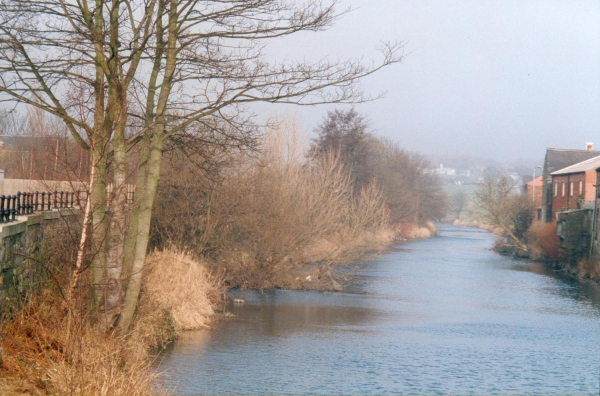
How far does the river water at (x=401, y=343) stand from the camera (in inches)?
586

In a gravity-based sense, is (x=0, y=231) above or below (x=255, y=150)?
below

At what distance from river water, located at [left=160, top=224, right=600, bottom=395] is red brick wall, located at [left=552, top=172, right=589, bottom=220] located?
1647cm

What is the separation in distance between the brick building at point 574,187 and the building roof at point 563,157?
2.54 meters

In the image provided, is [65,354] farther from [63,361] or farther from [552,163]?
[552,163]

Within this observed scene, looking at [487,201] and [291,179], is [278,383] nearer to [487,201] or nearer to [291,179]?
[291,179]

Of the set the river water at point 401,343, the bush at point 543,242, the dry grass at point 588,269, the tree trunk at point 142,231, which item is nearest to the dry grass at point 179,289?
the river water at point 401,343

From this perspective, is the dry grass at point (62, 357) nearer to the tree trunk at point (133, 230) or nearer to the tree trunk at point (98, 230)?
the tree trunk at point (98, 230)

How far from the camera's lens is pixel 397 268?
39750 millimetres

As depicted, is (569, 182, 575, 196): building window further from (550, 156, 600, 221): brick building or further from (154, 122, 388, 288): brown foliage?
(154, 122, 388, 288): brown foliage

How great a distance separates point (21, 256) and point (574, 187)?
4733cm

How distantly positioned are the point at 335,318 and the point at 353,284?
8.44 meters

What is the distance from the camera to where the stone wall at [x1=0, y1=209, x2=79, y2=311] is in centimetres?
1022

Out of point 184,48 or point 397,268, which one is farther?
point 397,268

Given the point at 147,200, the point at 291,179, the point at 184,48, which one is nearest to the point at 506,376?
the point at 147,200
